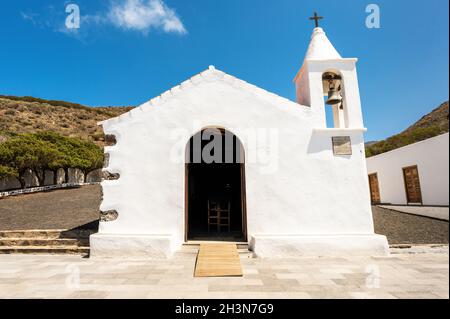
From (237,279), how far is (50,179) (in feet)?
77.1

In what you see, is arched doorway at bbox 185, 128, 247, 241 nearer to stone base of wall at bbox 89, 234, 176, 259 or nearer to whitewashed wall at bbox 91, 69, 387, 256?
whitewashed wall at bbox 91, 69, 387, 256

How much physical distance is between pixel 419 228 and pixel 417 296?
5.90 m

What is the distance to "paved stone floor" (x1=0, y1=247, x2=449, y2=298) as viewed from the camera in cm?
359

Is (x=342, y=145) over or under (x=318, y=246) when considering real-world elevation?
over

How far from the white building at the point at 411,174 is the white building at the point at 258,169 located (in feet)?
19.1

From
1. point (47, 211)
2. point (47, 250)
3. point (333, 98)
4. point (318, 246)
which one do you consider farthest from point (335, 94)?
point (47, 211)

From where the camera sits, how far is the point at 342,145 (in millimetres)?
6445

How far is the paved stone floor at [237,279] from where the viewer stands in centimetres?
359

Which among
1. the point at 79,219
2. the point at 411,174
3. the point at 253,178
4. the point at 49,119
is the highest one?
the point at 49,119

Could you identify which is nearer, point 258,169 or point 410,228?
point 258,169

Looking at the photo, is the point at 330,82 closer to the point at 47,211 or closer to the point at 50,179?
the point at 47,211

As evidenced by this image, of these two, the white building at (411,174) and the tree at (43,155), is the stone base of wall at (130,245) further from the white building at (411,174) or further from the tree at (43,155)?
the tree at (43,155)

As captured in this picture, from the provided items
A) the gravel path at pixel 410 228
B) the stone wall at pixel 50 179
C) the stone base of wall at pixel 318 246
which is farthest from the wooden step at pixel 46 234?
the stone wall at pixel 50 179

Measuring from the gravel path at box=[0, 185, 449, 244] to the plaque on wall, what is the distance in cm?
276
